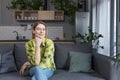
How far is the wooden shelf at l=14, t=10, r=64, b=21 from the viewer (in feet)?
23.9

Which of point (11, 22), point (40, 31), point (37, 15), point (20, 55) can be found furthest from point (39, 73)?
point (11, 22)

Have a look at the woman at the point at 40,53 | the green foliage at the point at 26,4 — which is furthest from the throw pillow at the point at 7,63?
the green foliage at the point at 26,4

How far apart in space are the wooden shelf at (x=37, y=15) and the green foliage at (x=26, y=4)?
0.14 metres

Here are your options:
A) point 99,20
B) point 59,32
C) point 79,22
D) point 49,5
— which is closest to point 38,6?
point 49,5

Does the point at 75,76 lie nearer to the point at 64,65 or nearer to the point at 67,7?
the point at 64,65

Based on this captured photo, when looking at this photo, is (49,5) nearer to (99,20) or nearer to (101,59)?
(99,20)

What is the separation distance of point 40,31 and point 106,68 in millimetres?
977

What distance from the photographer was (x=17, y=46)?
3.32 metres

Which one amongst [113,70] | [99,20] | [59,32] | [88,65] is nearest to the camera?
[113,70]

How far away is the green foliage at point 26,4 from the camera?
726cm

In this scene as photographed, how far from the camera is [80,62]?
10.5 ft

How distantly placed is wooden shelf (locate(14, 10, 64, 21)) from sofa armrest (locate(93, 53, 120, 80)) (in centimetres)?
436

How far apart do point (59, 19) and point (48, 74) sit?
4.79 m

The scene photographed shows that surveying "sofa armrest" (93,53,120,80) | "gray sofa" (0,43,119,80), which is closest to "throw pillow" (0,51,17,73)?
"gray sofa" (0,43,119,80)
